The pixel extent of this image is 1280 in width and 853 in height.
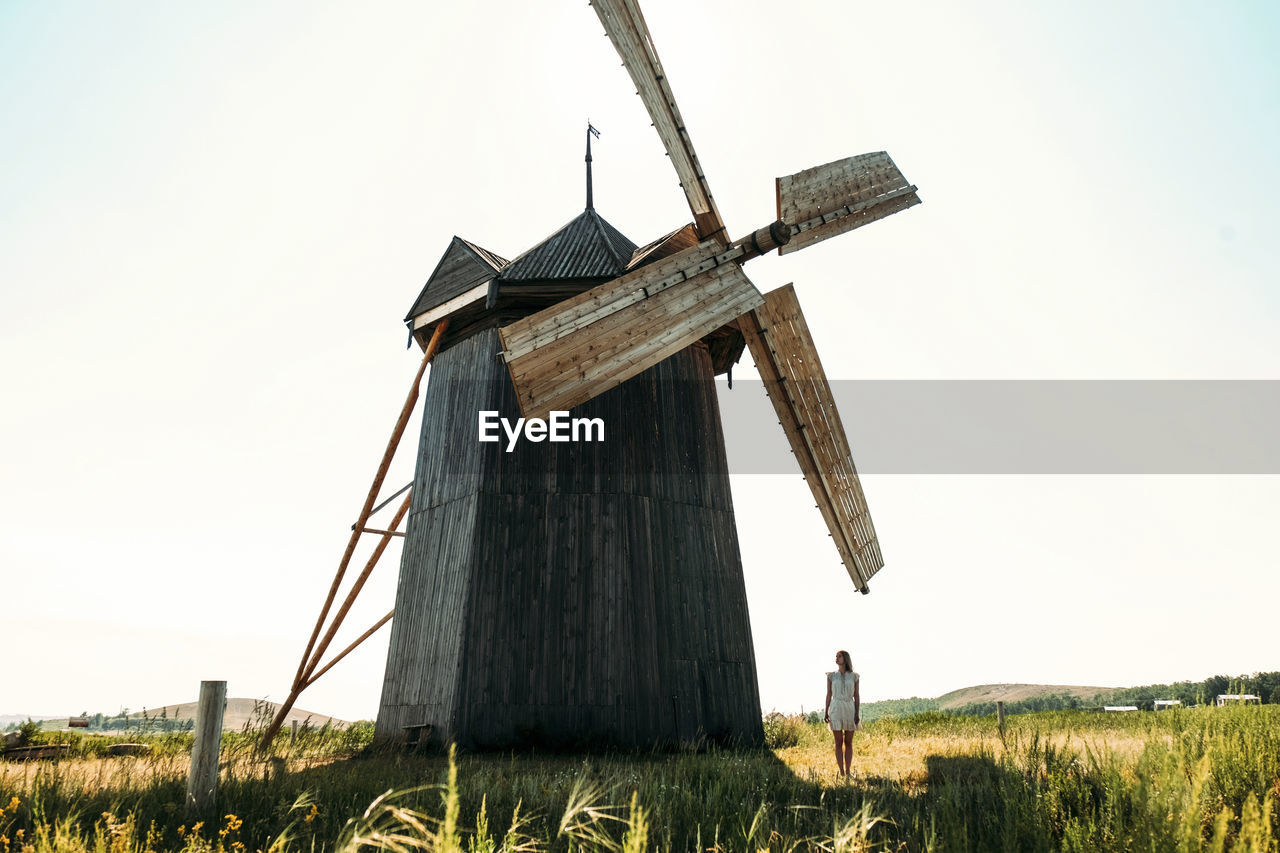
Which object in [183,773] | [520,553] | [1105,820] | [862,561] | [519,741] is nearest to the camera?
[1105,820]

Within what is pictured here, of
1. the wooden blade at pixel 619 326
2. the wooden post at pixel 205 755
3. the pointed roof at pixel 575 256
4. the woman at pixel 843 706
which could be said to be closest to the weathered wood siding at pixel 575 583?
the pointed roof at pixel 575 256

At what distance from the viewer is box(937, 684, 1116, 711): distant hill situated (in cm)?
5678

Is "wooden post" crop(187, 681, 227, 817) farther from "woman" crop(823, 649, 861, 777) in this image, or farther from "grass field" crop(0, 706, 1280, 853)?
"woman" crop(823, 649, 861, 777)

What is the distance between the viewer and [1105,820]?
179 inches

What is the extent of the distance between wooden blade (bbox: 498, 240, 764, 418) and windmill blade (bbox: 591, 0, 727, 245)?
2.38 feet

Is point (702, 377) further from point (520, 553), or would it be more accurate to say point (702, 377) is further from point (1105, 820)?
point (1105, 820)

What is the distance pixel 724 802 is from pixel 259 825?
123 inches

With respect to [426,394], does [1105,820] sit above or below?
below

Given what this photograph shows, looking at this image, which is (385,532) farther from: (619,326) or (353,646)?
(619,326)

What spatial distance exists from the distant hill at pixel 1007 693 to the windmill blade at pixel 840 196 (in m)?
49.6

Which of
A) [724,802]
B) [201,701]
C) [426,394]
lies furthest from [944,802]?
[426,394]

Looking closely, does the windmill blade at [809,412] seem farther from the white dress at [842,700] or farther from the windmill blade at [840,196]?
the white dress at [842,700]

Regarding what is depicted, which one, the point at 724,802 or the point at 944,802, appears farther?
the point at 724,802

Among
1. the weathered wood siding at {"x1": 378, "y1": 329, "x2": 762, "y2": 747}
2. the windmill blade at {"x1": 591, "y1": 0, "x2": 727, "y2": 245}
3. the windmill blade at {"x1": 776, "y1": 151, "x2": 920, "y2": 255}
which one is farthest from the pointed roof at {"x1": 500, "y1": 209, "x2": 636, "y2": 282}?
the windmill blade at {"x1": 776, "y1": 151, "x2": 920, "y2": 255}
